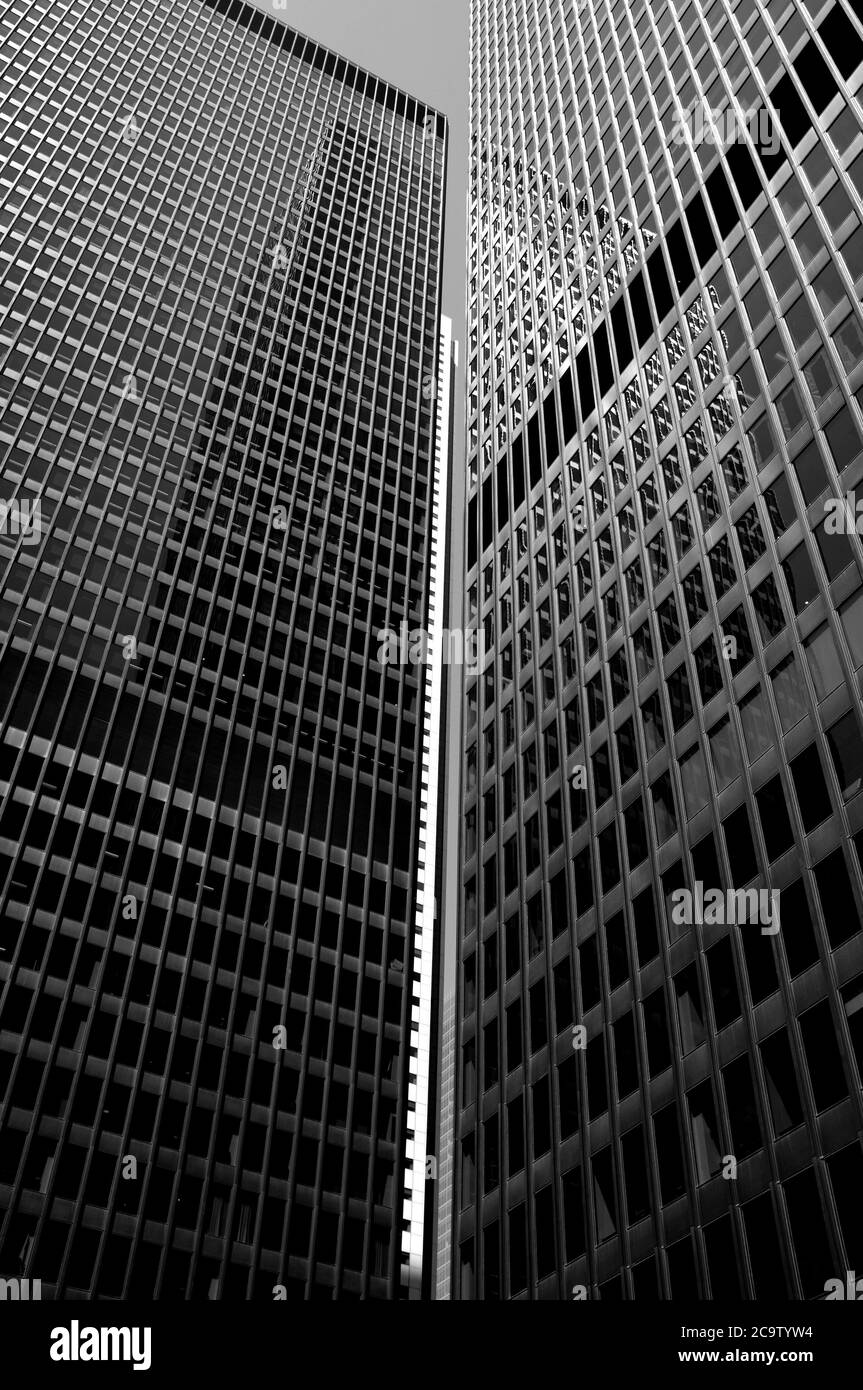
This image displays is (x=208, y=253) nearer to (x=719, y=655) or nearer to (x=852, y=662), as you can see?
(x=719, y=655)

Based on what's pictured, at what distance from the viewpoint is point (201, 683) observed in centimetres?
8000

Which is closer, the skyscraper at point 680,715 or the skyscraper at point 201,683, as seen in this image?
the skyscraper at point 680,715

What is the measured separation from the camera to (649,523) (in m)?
46.1

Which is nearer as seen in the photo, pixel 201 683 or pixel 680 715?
pixel 680 715

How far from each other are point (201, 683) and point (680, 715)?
45037 millimetres

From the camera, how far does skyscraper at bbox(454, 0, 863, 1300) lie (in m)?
31.4

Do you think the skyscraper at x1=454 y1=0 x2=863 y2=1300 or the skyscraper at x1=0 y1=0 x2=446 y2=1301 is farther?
the skyscraper at x1=0 y1=0 x2=446 y2=1301

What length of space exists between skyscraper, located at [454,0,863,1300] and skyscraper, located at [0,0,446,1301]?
2096 centimetres

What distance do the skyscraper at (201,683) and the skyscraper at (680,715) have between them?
68.8 feet

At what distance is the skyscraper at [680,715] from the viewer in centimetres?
3141

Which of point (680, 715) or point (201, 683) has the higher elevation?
point (201, 683)

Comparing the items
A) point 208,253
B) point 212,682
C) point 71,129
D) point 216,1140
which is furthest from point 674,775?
point 71,129

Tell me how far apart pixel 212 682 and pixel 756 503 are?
4733cm

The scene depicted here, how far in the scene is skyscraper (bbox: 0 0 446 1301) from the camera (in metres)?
61.9
